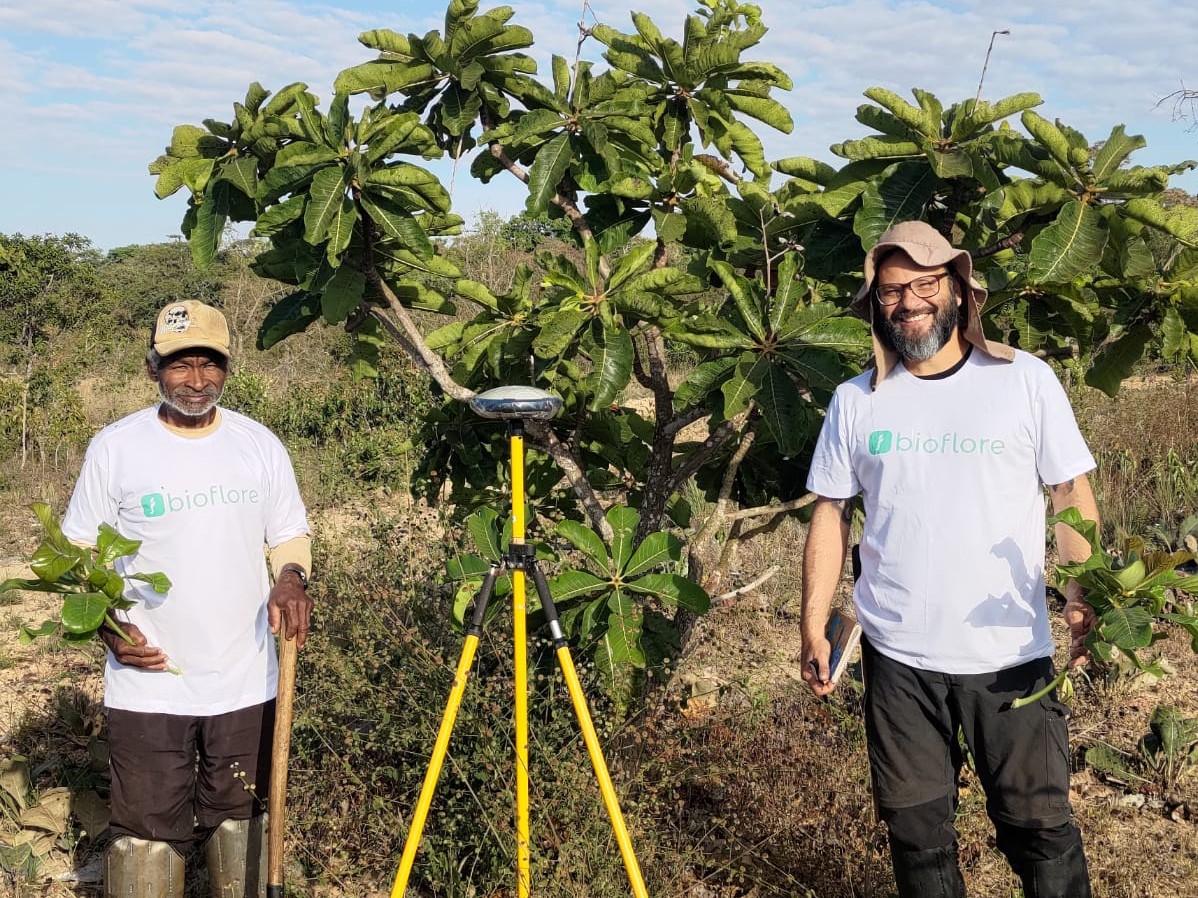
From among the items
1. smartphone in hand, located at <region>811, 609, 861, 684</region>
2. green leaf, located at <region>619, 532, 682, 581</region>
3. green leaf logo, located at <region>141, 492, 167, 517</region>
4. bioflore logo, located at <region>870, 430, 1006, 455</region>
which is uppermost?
bioflore logo, located at <region>870, 430, 1006, 455</region>

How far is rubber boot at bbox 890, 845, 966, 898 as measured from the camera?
94.0 inches

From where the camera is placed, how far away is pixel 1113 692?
433 cm

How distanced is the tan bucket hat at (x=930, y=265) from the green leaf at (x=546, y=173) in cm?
106

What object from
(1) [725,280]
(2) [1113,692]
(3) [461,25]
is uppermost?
(3) [461,25]

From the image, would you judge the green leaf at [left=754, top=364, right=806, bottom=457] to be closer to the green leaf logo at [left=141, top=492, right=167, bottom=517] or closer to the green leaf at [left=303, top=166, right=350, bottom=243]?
the green leaf at [left=303, top=166, right=350, bottom=243]

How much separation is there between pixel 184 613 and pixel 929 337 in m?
1.78

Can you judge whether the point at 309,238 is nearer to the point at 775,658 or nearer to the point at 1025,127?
the point at 1025,127

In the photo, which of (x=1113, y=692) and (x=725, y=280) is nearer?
(x=725, y=280)

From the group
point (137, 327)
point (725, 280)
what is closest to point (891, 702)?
point (725, 280)

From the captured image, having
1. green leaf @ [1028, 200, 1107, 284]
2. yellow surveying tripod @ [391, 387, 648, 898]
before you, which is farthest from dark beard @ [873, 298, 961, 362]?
yellow surveying tripod @ [391, 387, 648, 898]

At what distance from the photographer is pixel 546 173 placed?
312cm

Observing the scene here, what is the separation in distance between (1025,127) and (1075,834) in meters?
1.54

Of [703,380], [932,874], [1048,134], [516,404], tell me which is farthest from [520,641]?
[1048,134]

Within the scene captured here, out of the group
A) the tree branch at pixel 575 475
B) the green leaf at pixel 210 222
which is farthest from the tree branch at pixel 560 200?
the green leaf at pixel 210 222
